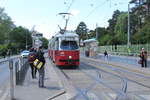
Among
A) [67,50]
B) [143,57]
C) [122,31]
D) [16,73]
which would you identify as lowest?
[16,73]

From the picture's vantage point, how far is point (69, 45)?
69.4ft

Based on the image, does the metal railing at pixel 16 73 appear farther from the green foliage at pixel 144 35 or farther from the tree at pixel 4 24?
the tree at pixel 4 24

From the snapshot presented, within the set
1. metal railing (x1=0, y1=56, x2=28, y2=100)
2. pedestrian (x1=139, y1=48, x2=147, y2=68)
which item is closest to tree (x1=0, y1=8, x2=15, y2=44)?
pedestrian (x1=139, y1=48, x2=147, y2=68)

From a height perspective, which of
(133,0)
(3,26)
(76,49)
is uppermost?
(133,0)

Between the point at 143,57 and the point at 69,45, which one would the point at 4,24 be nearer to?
the point at 69,45

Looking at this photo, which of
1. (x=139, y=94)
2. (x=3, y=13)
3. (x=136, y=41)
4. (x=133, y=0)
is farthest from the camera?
(x=3, y=13)

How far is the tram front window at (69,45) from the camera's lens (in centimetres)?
2086

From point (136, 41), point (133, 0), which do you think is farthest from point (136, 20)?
point (136, 41)

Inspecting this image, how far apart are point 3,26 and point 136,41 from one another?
4843cm

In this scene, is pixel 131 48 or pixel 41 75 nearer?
pixel 41 75

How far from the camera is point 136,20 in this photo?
285 ft

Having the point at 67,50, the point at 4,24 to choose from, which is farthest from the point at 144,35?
the point at 4,24

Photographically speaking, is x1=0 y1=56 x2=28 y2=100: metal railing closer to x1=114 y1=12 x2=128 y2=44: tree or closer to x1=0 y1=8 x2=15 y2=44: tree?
x1=114 y1=12 x2=128 y2=44: tree

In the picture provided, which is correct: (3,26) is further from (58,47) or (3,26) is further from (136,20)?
(58,47)
